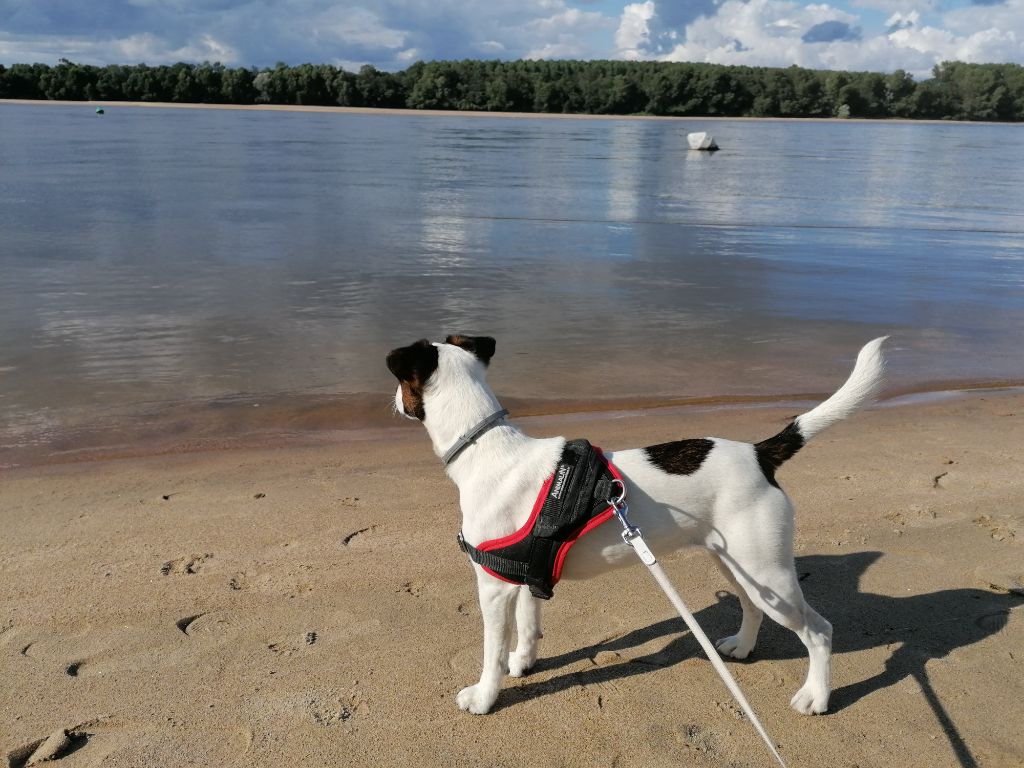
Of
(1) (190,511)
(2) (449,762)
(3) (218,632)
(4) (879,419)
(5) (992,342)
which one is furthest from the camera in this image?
(5) (992,342)

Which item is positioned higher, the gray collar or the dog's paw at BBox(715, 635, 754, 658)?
the gray collar

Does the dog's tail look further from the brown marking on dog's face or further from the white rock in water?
the white rock in water

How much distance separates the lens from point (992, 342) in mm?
11742

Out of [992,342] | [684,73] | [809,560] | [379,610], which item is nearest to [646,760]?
[379,610]

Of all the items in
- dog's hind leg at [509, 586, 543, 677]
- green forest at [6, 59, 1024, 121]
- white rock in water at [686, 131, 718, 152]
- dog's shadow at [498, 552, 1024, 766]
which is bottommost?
dog's shadow at [498, 552, 1024, 766]

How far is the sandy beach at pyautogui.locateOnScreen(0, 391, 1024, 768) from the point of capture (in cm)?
386

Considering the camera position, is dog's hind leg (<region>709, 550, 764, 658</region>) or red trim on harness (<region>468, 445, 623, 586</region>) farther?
dog's hind leg (<region>709, 550, 764, 658</region>)

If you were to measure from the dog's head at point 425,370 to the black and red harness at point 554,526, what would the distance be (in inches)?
25.2

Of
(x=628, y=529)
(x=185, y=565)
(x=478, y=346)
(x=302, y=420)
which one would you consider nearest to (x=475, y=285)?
(x=302, y=420)

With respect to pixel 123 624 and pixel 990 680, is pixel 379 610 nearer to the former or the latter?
pixel 123 624

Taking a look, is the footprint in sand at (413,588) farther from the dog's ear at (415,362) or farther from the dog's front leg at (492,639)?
the dog's ear at (415,362)

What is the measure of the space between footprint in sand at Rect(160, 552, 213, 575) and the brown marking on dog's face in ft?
7.25

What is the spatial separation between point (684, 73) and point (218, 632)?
14853 cm

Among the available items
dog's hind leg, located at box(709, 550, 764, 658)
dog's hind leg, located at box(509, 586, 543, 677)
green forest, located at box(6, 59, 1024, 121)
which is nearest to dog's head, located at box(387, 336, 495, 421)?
dog's hind leg, located at box(509, 586, 543, 677)
